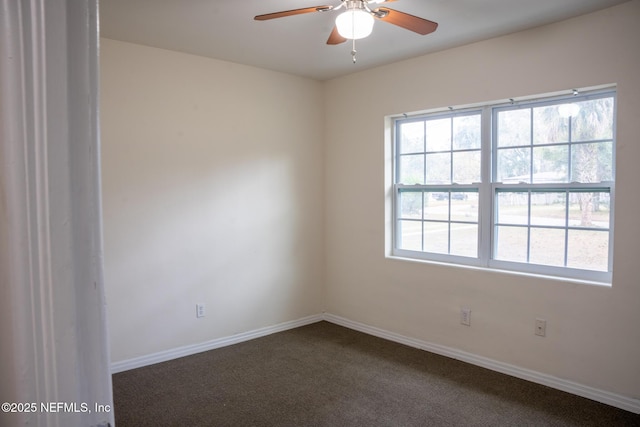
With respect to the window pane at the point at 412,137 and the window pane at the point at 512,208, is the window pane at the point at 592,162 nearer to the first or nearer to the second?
the window pane at the point at 512,208

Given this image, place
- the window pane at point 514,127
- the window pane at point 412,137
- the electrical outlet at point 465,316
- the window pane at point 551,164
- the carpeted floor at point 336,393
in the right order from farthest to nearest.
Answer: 1. the window pane at point 412,137
2. the electrical outlet at point 465,316
3. the window pane at point 514,127
4. the window pane at point 551,164
5. the carpeted floor at point 336,393

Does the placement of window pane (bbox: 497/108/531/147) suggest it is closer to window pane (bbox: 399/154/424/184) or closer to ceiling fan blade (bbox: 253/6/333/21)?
window pane (bbox: 399/154/424/184)

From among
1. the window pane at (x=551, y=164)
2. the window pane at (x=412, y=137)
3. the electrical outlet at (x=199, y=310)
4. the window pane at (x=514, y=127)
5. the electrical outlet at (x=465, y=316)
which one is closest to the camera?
the window pane at (x=551, y=164)

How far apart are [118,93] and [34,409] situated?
334 centimetres

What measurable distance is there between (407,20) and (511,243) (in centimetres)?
199

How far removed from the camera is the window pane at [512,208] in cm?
341

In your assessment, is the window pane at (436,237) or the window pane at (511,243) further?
the window pane at (436,237)

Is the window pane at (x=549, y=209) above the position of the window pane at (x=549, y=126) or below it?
below

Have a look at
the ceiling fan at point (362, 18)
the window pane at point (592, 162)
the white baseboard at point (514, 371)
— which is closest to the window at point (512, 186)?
the window pane at point (592, 162)

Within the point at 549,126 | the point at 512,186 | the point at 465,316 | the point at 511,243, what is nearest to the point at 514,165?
the point at 512,186

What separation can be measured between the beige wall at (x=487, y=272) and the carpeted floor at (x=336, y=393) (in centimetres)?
27

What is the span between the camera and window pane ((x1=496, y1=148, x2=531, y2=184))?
11.1 feet

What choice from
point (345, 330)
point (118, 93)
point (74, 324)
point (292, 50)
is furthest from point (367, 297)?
point (74, 324)

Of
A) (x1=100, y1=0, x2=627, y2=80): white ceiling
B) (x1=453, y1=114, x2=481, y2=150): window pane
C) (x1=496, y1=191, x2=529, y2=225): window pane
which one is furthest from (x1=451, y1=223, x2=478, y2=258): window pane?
(x1=100, y1=0, x2=627, y2=80): white ceiling
